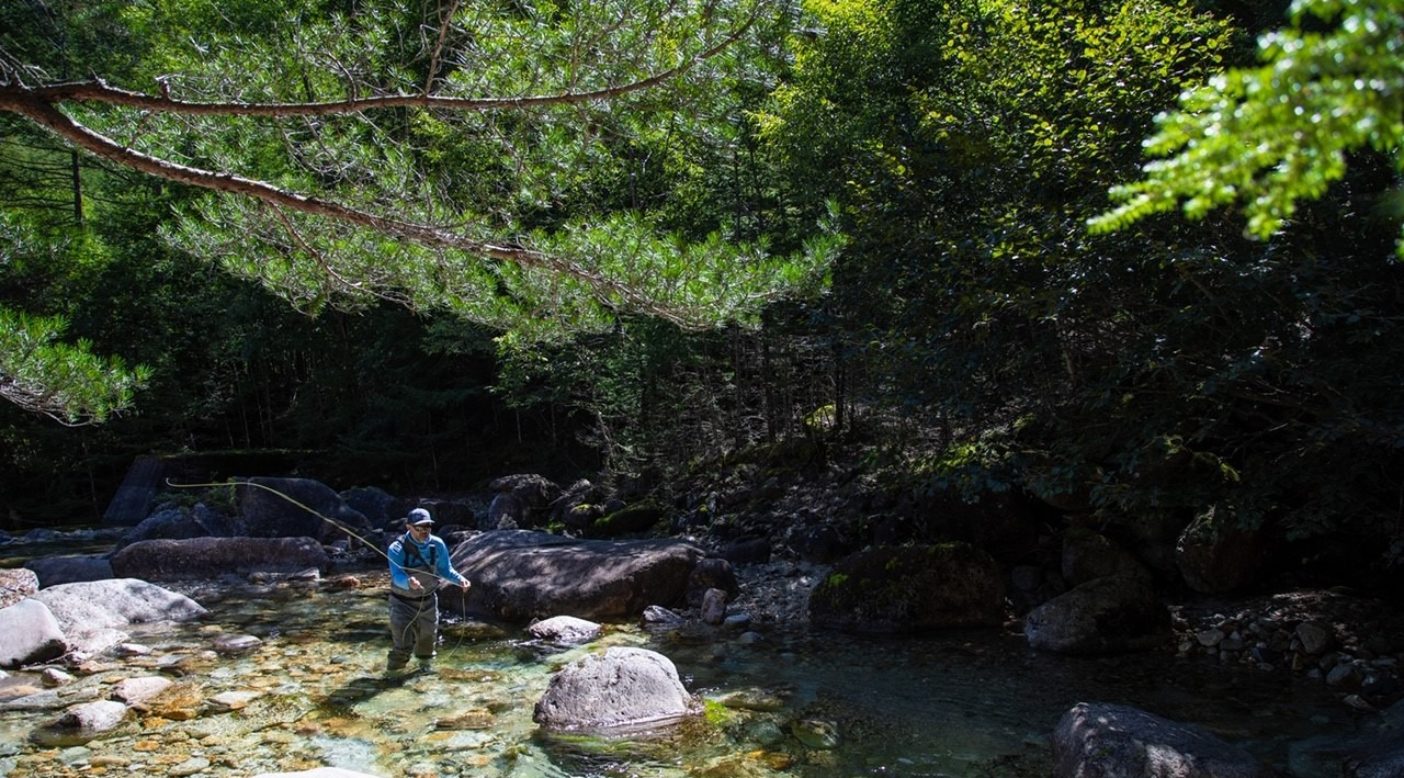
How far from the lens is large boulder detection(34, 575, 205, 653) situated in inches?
355

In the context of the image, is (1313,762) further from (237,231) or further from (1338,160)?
(237,231)

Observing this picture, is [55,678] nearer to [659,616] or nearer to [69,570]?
[659,616]

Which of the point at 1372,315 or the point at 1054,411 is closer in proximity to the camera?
the point at 1372,315

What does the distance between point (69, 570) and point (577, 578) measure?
705 cm

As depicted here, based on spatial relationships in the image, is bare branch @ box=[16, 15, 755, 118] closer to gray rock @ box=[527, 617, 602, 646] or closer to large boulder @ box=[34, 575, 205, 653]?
gray rock @ box=[527, 617, 602, 646]

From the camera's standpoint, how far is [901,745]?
18.9 feet

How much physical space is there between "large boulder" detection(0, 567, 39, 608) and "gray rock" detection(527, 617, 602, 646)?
230 inches

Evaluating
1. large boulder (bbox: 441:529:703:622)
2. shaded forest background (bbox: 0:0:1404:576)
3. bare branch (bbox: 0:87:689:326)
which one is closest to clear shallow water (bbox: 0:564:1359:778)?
large boulder (bbox: 441:529:703:622)

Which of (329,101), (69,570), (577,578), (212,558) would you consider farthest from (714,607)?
(69,570)

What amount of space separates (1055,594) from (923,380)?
2.45m

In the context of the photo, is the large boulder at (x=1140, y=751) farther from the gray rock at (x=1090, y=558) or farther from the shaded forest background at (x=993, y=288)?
the gray rock at (x=1090, y=558)

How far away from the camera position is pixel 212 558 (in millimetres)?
12844

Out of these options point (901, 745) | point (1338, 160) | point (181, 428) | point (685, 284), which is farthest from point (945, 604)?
point (181, 428)

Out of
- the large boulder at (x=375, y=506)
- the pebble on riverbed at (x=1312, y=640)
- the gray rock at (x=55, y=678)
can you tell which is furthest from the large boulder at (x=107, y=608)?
the pebble on riverbed at (x=1312, y=640)
